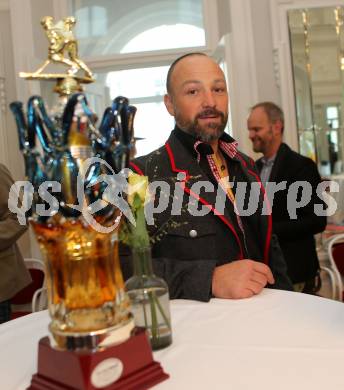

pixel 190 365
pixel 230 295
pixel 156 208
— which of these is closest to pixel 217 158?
pixel 156 208

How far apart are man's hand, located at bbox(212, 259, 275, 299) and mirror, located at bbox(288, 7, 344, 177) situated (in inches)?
90.2

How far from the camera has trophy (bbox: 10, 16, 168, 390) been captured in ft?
2.82

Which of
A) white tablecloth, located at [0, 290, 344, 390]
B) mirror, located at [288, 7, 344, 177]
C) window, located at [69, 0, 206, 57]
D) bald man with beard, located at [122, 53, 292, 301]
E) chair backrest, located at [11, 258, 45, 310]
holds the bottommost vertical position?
chair backrest, located at [11, 258, 45, 310]

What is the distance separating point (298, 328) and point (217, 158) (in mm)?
782

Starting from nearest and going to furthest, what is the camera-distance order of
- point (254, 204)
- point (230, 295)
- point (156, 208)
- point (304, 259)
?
point (230, 295), point (156, 208), point (254, 204), point (304, 259)

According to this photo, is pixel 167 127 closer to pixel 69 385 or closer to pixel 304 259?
pixel 304 259

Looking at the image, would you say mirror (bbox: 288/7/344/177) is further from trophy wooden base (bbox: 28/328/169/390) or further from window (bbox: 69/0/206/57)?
trophy wooden base (bbox: 28/328/169/390)

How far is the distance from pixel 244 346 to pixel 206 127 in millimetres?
832

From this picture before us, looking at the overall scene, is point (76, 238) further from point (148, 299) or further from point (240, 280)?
point (240, 280)

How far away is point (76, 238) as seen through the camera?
0.88 meters

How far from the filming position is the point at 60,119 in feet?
2.89

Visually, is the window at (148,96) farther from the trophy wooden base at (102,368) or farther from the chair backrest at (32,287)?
the trophy wooden base at (102,368)

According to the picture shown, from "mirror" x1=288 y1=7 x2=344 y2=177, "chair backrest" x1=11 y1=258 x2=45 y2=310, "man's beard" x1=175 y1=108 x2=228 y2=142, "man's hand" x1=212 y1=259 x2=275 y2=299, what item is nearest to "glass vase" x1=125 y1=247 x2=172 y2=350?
"man's hand" x1=212 y1=259 x2=275 y2=299

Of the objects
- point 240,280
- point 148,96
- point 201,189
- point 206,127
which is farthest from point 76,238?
point 148,96
